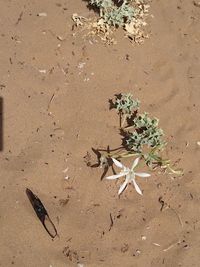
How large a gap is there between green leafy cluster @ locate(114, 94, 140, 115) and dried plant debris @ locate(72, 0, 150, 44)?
0.65m

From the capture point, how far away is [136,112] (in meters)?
3.68

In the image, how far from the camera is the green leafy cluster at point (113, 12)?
400cm

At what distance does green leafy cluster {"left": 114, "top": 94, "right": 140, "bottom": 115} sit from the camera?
359 cm

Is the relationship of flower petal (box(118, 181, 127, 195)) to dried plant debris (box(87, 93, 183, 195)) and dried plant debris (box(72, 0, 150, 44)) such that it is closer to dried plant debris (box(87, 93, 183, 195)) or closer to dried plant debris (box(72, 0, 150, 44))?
dried plant debris (box(87, 93, 183, 195))

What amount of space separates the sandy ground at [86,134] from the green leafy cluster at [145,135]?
5.1 inches

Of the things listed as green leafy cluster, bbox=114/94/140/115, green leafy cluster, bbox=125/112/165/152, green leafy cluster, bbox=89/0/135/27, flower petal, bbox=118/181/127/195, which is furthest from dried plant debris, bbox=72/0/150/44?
flower petal, bbox=118/181/127/195

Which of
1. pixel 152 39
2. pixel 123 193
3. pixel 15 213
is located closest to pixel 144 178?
pixel 123 193

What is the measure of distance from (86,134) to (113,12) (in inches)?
49.0

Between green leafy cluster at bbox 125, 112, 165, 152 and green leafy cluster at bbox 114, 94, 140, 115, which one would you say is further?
green leafy cluster at bbox 114, 94, 140, 115

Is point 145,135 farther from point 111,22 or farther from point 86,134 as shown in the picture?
point 111,22

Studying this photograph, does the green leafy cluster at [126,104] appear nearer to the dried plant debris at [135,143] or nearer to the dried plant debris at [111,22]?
the dried plant debris at [135,143]

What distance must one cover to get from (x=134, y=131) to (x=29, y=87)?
0.93 metres

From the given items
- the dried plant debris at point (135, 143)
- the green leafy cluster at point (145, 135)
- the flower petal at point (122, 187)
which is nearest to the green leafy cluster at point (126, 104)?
the dried plant debris at point (135, 143)

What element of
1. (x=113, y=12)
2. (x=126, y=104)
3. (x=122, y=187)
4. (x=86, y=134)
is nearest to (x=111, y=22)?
(x=113, y=12)
